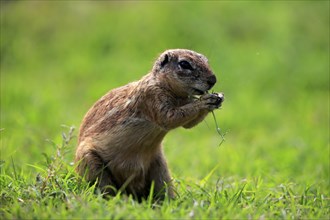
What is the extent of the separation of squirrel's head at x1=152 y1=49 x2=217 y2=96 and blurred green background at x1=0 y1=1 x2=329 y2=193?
2216 mm

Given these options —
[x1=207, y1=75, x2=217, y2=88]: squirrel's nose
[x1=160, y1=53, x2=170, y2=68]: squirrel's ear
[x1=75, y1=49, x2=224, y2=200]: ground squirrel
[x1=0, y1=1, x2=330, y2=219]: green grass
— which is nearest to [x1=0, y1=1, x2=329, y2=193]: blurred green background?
[x1=0, y1=1, x2=330, y2=219]: green grass

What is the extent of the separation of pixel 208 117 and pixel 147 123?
17.6 feet

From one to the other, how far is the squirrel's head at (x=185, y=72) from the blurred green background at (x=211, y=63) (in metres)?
2.22

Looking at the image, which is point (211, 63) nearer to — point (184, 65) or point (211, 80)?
point (184, 65)

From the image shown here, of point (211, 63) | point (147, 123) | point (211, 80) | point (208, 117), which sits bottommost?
point (208, 117)

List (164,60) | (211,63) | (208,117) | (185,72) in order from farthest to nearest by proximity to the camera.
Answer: (211,63) < (208,117) < (164,60) < (185,72)

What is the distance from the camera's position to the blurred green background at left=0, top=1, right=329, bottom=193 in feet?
28.1

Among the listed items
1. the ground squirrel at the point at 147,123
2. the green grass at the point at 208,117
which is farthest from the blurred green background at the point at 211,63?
the ground squirrel at the point at 147,123

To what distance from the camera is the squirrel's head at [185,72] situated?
534cm

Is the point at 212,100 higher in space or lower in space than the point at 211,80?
lower

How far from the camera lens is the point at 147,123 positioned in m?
5.48

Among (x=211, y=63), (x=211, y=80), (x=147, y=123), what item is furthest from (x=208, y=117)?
(x=211, y=80)

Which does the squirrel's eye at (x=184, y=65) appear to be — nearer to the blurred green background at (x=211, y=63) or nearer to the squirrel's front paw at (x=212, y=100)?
the squirrel's front paw at (x=212, y=100)

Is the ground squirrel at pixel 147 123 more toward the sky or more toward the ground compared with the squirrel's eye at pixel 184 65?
more toward the ground
